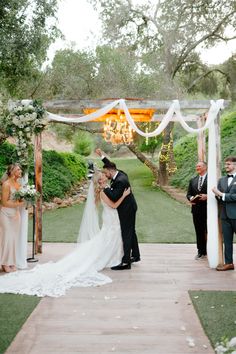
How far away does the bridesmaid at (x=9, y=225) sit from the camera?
6504mm

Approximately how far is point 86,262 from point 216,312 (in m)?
2.43

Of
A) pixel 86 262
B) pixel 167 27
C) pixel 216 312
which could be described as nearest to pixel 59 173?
pixel 167 27

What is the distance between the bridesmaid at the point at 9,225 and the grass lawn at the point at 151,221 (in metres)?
2.68

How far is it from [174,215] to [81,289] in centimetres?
776

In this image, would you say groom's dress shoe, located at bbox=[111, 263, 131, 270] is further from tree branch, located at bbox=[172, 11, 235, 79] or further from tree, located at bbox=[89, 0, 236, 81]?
tree branch, located at bbox=[172, 11, 235, 79]

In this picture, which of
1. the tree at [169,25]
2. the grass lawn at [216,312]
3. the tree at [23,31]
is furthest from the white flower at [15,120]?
the tree at [169,25]

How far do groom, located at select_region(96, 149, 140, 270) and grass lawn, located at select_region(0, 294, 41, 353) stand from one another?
1895 mm

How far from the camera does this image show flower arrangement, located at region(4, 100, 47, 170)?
6.84m

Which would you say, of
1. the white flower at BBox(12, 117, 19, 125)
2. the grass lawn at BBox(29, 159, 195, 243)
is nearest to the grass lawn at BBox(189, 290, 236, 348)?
the white flower at BBox(12, 117, 19, 125)

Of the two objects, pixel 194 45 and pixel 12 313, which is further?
pixel 194 45

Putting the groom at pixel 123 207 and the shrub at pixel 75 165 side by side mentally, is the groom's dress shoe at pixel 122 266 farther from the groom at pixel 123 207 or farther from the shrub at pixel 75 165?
the shrub at pixel 75 165

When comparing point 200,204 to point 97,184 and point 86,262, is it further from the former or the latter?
point 86,262

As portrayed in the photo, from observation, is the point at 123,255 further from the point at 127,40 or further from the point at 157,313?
the point at 127,40

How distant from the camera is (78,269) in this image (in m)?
6.24
